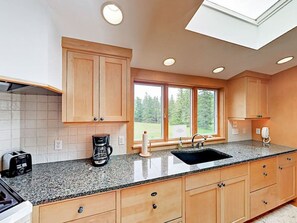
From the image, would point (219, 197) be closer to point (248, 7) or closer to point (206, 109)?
point (206, 109)

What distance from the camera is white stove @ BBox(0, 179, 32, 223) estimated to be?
745mm

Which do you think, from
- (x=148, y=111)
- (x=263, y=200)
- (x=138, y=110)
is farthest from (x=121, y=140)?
(x=263, y=200)

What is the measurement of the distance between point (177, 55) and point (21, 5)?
4.76ft

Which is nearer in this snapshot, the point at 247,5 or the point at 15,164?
the point at 15,164

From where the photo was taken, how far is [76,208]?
1029 mm

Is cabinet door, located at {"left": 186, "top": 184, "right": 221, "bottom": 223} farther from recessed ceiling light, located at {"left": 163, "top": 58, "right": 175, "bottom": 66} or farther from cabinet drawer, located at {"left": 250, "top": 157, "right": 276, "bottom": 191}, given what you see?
recessed ceiling light, located at {"left": 163, "top": 58, "right": 175, "bottom": 66}

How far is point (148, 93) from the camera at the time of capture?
7.14 ft

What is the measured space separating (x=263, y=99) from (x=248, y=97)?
1.45 ft

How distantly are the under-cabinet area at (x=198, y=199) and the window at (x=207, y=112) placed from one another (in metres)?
0.90

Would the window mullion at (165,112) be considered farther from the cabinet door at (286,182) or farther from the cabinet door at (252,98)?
the cabinet door at (286,182)

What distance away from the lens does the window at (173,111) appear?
2135 mm

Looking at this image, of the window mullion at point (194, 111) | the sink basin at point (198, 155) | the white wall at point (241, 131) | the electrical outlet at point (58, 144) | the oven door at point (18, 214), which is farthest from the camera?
the white wall at point (241, 131)

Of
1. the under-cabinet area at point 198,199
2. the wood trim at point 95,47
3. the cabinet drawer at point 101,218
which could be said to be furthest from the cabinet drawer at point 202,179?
the wood trim at point 95,47

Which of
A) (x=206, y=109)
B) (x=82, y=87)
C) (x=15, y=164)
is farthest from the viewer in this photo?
(x=206, y=109)
